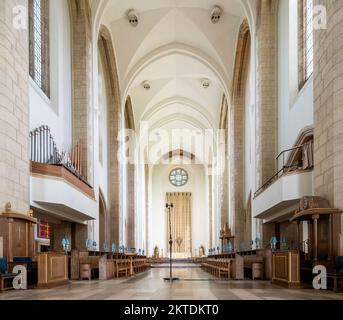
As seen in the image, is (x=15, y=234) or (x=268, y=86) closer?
(x=15, y=234)

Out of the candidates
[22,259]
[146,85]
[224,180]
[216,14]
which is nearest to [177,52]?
[216,14]

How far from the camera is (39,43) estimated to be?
16500 millimetres

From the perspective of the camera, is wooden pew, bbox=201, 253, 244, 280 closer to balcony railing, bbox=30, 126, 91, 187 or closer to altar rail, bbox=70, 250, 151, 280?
altar rail, bbox=70, 250, 151, 280

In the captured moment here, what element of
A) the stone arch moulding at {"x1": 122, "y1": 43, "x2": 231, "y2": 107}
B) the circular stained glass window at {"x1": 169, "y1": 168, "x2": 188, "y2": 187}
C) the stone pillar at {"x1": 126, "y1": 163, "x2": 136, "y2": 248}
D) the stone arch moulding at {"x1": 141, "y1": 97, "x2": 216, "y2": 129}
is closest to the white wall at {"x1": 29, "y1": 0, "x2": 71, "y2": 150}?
the stone arch moulding at {"x1": 122, "y1": 43, "x2": 231, "y2": 107}

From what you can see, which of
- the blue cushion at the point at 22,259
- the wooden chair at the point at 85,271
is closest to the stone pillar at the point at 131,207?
the wooden chair at the point at 85,271

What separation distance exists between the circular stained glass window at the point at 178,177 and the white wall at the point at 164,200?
313 mm

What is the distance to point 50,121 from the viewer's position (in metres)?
16.4

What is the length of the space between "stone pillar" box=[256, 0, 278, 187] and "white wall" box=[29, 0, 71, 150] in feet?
22.8

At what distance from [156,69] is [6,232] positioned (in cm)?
1886

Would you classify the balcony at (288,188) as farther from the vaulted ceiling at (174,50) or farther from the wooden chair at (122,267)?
the vaulted ceiling at (174,50)

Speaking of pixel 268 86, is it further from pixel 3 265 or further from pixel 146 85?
pixel 146 85

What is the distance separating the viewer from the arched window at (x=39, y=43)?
15.6 meters

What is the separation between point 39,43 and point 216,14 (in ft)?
29.4

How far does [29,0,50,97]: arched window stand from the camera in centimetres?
1562
